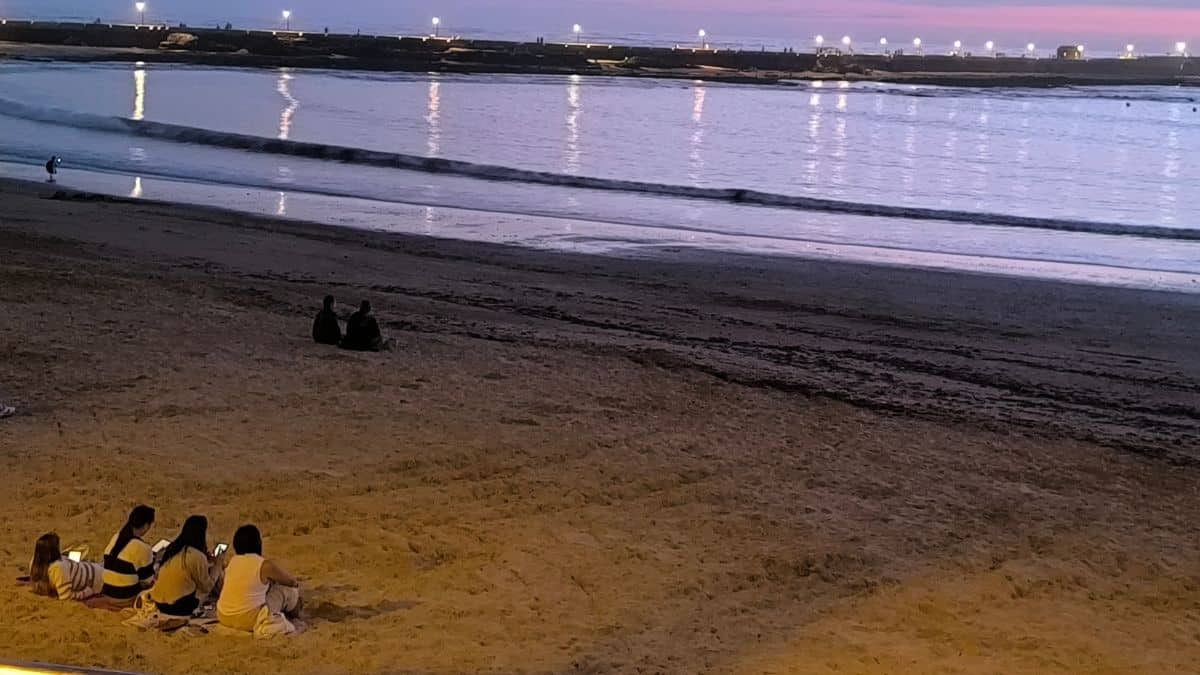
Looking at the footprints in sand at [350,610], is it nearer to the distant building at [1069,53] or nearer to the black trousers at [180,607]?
the black trousers at [180,607]

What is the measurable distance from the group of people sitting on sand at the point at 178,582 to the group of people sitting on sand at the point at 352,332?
531 centimetres

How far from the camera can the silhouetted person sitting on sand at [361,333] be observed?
37.8 ft

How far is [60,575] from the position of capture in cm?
607

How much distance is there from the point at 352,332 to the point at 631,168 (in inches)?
964

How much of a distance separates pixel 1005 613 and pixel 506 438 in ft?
12.8

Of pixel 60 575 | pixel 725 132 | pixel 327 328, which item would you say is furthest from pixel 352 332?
pixel 725 132

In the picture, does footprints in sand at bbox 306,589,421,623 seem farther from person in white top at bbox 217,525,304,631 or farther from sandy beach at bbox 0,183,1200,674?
person in white top at bbox 217,525,304,631

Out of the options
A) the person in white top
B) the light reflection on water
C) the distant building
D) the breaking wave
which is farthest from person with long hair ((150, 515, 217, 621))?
the distant building

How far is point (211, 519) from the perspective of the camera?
7418 mm

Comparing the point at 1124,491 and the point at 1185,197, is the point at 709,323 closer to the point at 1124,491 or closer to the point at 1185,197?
the point at 1124,491

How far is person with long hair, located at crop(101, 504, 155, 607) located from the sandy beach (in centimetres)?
16

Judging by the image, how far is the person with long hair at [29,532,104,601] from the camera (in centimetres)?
607

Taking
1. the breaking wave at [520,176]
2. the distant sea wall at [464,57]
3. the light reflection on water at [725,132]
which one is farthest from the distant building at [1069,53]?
the breaking wave at [520,176]

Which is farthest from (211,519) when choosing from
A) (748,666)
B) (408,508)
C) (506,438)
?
(748,666)
